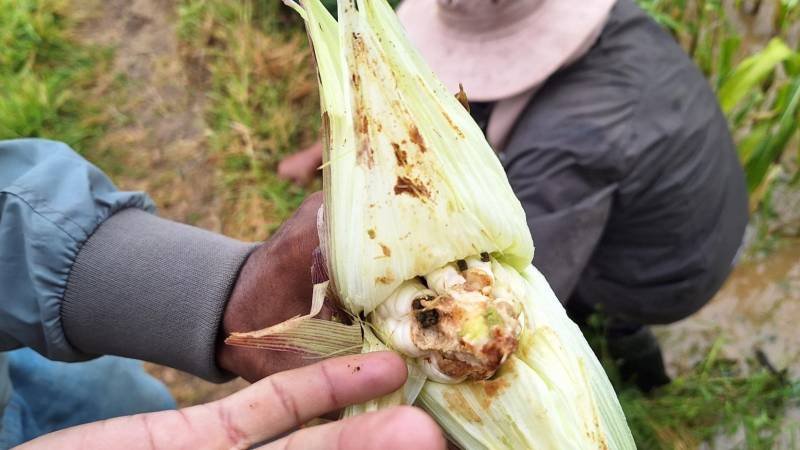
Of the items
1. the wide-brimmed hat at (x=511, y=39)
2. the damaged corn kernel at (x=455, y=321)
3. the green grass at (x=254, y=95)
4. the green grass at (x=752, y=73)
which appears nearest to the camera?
the damaged corn kernel at (x=455, y=321)

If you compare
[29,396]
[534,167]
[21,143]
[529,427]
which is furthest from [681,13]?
[29,396]

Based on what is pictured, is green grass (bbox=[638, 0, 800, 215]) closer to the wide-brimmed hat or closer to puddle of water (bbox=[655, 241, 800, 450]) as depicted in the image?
puddle of water (bbox=[655, 241, 800, 450])

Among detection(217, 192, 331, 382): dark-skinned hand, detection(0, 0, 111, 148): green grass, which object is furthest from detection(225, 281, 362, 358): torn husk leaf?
detection(0, 0, 111, 148): green grass

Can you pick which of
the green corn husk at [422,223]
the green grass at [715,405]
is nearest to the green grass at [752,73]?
the green grass at [715,405]

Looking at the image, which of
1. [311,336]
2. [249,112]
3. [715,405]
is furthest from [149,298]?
[249,112]

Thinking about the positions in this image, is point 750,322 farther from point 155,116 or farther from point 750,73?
point 155,116

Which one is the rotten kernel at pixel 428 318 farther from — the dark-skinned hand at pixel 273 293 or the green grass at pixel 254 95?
the green grass at pixel 254 95
